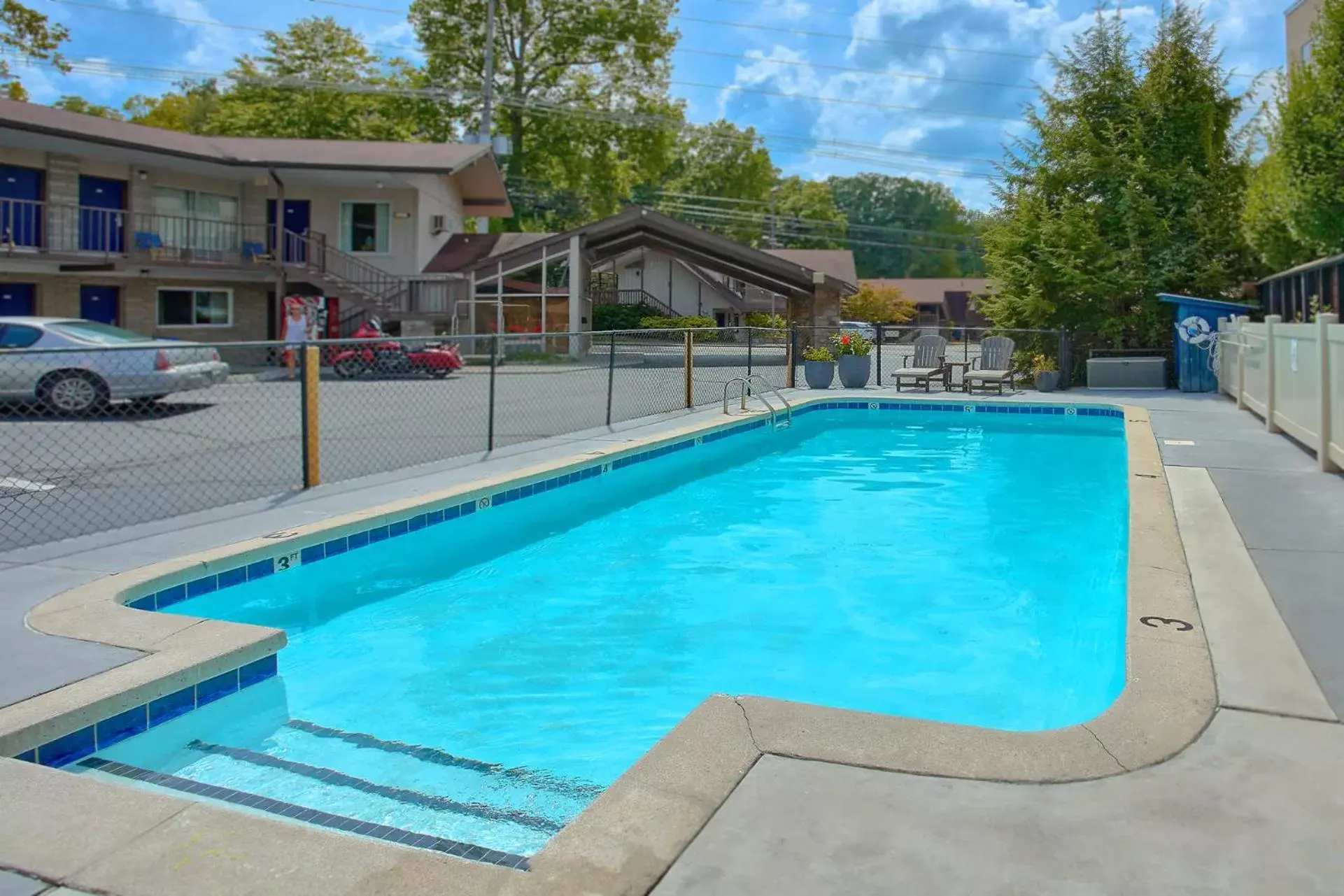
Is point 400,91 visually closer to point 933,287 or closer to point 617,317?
point 617,317

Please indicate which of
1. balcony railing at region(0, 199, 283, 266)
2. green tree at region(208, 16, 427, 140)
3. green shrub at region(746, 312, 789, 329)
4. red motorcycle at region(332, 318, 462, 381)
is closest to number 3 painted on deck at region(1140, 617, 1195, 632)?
red motorcycle at region(332, 318, 462, 381)

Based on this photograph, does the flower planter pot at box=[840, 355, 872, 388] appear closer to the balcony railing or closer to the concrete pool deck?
the balcony railing

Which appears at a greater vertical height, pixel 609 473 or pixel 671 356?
pixel 671 356

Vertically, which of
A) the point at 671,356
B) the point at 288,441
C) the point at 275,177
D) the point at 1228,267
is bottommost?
the point at 288,441

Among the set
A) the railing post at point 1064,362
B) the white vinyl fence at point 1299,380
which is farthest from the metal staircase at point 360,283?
the white vinyl fence at point 1299,380

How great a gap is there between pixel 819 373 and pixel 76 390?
11961mm

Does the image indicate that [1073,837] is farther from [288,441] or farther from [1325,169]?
[1325,169]

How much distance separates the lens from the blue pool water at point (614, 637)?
3945 mm

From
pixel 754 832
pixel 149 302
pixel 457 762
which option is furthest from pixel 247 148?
pixel 754 832

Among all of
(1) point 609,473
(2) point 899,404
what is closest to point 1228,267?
(2) point 899,404

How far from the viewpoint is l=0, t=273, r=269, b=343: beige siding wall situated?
947 inches

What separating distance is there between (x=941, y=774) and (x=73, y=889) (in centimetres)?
215

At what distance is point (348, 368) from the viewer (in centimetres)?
1822

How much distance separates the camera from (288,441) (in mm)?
12094
